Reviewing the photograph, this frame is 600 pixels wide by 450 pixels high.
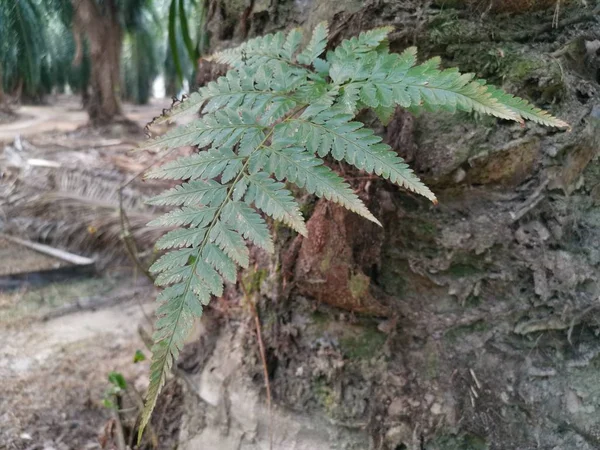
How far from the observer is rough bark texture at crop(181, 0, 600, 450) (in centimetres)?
114

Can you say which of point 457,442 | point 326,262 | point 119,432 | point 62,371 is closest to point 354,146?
point 326,262

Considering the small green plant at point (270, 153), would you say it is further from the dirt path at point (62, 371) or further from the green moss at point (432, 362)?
the dirt path at point (62, 371)

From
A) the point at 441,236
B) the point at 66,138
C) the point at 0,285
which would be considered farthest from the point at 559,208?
the point at 66,138

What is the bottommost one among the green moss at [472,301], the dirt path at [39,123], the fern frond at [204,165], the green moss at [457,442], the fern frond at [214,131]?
the dirt path at [39,123]

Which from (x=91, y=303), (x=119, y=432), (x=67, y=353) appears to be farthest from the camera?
(x=91, y=303)

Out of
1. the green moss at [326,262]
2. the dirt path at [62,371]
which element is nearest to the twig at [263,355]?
the green moss at [326,262]

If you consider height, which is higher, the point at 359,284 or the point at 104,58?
the point at 359,284

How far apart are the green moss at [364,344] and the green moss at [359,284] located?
0.36 ft

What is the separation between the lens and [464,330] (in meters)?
1.19

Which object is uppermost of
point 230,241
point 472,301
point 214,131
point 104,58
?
point 214,131

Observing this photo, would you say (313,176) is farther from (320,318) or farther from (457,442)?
(457,442)

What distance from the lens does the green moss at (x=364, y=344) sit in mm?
1211

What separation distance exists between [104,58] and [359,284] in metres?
6.34

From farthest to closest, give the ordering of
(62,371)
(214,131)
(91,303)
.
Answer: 1. (91,303)
2. (62,371)
3. (214,131)
